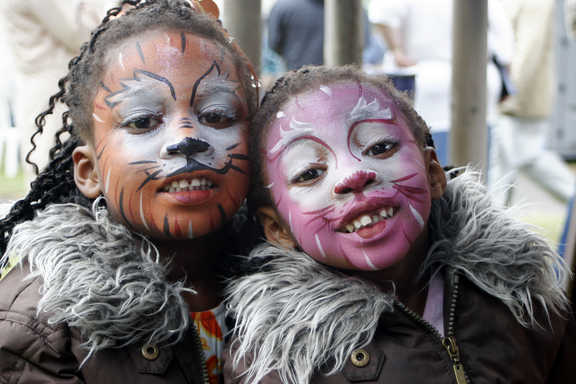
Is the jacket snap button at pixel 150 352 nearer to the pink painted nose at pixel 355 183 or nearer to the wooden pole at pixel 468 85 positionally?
the pink painted nose at pixel 355 183

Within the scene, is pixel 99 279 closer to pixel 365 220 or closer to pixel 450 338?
pixel 365 220

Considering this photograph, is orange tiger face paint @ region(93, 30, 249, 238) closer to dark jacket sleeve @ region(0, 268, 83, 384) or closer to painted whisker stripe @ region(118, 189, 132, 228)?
painted whisker stripe @ region(118, 189, 132, 228)

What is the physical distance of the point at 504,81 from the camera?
4.89 meters

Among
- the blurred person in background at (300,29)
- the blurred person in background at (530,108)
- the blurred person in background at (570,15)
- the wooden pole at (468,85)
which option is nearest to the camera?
the blurred person in background at (570,15)

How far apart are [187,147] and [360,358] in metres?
0.67

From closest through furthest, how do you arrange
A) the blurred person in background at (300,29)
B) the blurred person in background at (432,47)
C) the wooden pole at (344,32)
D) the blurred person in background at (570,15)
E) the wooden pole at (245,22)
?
the blurred person in background at (570,15) < the wooden pole at (245,22) < the wooden pole at (344,32) < the blurred person in background at (432,47) < the blurred person in background at (300,29)

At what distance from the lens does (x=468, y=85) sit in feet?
11.5

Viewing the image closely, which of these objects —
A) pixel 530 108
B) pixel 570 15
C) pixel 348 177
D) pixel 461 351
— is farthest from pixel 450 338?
pixel 530 108

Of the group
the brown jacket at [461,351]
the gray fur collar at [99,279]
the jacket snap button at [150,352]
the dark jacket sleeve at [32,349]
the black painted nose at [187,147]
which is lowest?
the brown jacket at [461,351]

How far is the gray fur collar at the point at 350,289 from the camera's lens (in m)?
1.85

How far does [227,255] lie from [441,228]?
0.61 meters

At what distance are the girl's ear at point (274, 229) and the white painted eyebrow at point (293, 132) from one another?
18cm

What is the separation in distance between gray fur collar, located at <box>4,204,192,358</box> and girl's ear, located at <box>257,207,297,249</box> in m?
0.28

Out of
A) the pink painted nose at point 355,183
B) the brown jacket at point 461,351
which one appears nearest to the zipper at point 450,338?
the brown jacket at point 461,351
